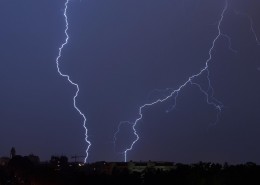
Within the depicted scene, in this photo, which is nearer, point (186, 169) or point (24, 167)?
point (186, 169)

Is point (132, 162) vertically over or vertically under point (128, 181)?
over

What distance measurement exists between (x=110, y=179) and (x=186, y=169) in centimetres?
556

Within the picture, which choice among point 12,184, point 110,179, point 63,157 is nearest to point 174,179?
point 110,179

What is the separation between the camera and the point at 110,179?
48.3m

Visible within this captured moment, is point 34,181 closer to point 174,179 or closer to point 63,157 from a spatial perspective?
point 174,179

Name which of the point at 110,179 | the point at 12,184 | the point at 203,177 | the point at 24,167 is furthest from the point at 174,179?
the point at 24,167

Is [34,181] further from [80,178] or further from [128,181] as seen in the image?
[128,181]

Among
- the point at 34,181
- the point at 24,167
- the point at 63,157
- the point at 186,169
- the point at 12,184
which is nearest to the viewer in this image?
the point at 186,169

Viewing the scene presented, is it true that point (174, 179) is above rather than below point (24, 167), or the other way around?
below

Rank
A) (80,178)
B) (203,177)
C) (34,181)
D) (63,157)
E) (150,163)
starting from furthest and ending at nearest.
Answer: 1. (63,157)
2. (150,163)
3. (34,181)
4. (80,178)
5. (203,177)

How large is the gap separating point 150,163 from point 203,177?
4678 cm

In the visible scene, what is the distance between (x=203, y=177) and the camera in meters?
39.2

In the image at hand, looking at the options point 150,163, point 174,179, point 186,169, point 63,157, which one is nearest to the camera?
point 174,179

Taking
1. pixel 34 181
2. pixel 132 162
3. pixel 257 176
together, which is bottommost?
pixel 257 176
